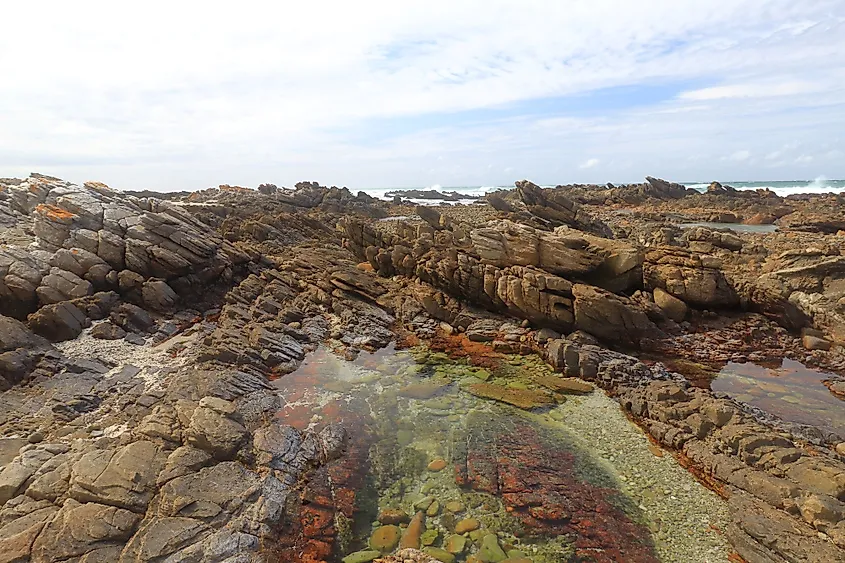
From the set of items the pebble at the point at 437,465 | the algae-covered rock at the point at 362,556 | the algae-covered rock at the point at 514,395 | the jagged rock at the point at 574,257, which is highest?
the jagged rock at the point at 574,257

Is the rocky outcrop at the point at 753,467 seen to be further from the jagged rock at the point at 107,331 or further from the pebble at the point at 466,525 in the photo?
the jagged rock at the point at 107,331

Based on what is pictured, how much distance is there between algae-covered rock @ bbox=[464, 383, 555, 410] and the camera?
18.0 m

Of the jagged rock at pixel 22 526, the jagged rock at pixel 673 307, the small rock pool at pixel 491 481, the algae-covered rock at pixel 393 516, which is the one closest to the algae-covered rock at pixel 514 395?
the small rock pool at pixel 491 481

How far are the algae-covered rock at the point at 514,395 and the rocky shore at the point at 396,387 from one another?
0.14 meters

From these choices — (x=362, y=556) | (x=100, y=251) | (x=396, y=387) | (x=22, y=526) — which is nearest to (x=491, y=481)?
(x=362, y=556)

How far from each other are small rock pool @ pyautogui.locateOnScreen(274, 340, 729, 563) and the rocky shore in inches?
3.3

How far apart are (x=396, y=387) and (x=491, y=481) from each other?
738cm

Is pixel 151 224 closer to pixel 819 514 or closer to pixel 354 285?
pixel 354 285

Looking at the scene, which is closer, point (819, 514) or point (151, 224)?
point (819, 514)

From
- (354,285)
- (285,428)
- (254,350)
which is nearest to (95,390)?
(254,350)

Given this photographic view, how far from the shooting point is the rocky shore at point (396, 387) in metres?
11.0

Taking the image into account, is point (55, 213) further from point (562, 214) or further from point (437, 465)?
point (562, 214)

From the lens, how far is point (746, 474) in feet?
41.4

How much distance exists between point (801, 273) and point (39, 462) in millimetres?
33831
